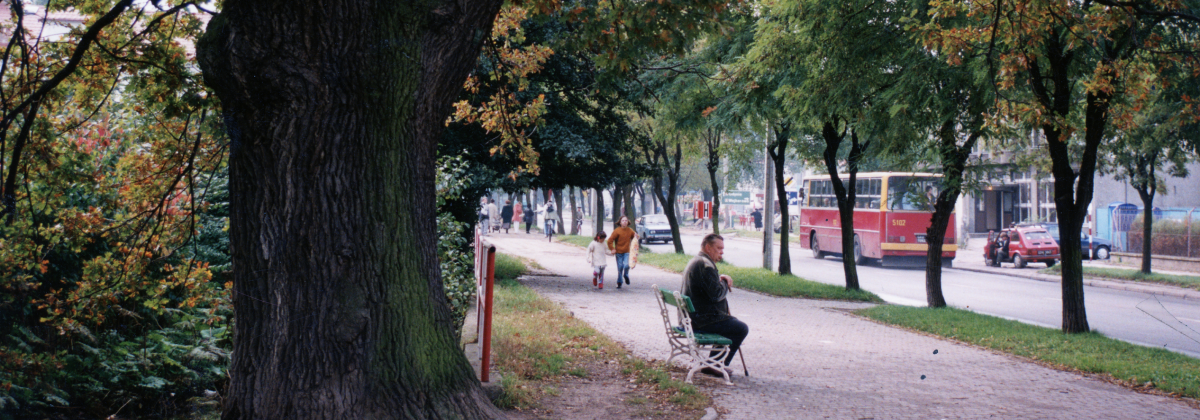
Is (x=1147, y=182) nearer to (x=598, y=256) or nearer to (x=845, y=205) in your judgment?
(x=845, y=205)

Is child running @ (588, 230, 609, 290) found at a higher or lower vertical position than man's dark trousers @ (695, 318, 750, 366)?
higher

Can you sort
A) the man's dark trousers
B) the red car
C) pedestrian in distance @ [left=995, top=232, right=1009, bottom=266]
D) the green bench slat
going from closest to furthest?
the green bench slat → the man's dark trousers → the red car → pedestrian in distance @ [left=995, top=232, right=1009, bottom=266]

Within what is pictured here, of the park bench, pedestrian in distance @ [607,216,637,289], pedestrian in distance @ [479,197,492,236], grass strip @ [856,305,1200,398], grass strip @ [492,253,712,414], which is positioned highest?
pedestrian in distance @ [479,197,492,236]

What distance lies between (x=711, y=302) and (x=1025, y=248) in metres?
23.3

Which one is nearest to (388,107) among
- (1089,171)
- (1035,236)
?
(1089,171)

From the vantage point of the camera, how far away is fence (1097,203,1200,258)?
25.9 metres

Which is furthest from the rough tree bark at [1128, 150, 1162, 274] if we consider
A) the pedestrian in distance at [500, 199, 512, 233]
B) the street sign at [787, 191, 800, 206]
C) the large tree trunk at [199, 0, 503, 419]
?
the pedestrian in distance at [500, 199, 512, 233]

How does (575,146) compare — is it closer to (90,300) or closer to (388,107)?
(90,300)

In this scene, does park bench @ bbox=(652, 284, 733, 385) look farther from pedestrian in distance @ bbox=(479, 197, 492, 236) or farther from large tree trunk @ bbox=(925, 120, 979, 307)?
large tree trunk @ bbox=(925, 120, 979, 307)

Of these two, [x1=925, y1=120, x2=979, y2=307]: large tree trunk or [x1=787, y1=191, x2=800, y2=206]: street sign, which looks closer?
[x1=925, y1=120, x2=979, y2=307]: large tree trunk

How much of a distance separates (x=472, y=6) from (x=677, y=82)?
11648mm

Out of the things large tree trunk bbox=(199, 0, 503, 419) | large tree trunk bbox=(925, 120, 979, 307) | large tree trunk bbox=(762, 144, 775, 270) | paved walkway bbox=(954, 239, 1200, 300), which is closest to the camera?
large tree trunk bbox=(199, 0, 503, 419)

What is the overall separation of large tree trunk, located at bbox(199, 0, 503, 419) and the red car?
27298 millimetres

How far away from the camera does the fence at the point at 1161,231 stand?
2592 cm
